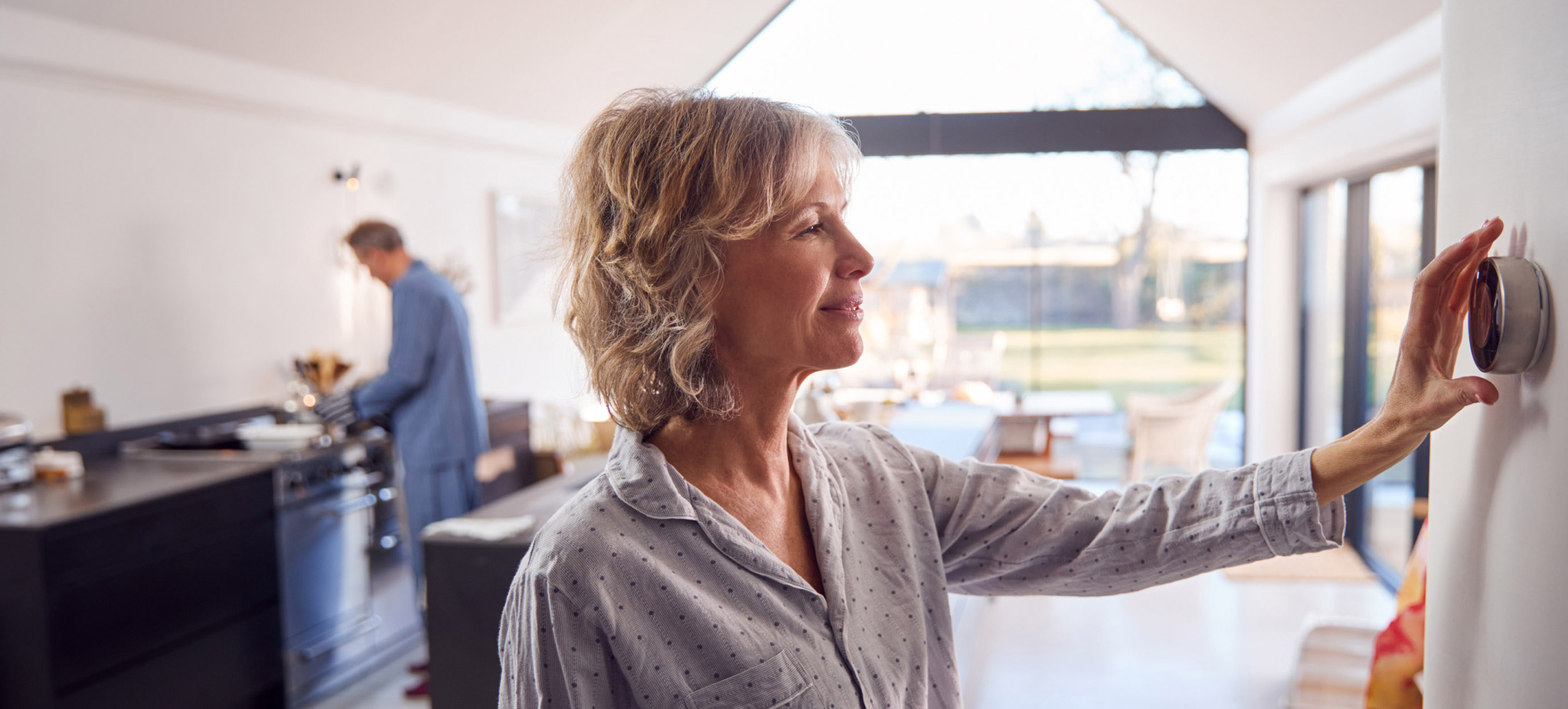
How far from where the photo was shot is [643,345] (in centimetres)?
100

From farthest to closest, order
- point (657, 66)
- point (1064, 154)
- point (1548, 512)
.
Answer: point (1064, 154) → point (657, 66) → point (1548, 512)

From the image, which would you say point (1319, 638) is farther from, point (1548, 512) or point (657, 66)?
point (657, 66)

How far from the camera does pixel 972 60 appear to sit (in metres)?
6.95

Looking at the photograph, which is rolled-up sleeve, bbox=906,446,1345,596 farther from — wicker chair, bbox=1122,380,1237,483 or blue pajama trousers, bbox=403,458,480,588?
wicker chair, bbox=1122,380,1237,483

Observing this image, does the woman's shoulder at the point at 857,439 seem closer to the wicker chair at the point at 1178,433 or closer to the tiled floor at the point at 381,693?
the tiled floor at the point at 381,693

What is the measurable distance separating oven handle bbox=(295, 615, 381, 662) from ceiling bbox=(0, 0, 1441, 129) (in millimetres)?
2222

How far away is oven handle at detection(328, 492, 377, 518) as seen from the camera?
3674 mm

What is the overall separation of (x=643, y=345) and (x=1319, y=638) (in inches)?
115

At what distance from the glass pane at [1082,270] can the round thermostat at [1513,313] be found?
6106mm

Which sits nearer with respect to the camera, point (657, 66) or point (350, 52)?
point (350, 52)

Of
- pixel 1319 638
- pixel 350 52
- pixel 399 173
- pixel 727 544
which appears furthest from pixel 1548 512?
pixel 399 173

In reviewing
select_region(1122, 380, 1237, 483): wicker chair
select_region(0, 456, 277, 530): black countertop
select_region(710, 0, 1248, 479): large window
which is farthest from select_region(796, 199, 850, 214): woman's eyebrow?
select_region(710, 0, 1248, 479): large window

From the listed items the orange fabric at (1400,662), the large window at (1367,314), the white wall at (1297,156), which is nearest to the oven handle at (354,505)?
the orange fabric at (1400,662)

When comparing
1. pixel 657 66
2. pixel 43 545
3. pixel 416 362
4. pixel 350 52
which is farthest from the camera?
pixel 657 66
